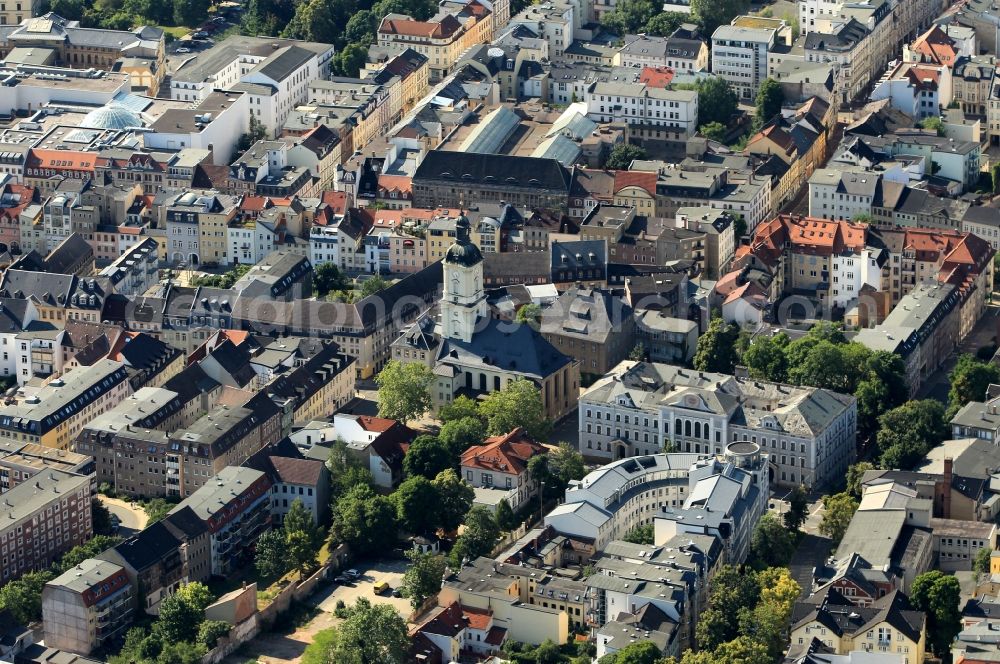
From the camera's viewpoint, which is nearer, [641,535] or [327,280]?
[641,535]

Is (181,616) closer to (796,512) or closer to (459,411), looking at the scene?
(459,411)

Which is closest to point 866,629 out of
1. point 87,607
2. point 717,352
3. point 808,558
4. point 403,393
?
point 808,558

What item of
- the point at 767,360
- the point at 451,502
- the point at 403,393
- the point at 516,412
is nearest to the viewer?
the point at 451,502

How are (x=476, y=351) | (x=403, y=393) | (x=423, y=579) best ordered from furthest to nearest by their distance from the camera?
1. (x=476, y=351)
2. (x=403, y=393)
3. (x=423, y=579)

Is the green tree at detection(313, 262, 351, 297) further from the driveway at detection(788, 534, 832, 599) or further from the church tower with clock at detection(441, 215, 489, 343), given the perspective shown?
the driveway at detection(788, 534, 832, 599)

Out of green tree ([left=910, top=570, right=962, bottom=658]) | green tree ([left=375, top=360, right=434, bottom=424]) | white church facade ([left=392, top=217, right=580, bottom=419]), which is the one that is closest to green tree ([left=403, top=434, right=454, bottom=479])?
green tree ([left=375, top=360, right=434, bottom=424])

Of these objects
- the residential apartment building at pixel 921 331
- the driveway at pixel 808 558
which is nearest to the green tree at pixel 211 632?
the driveway at pixel 808 558
